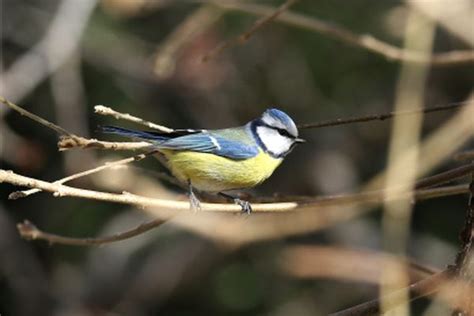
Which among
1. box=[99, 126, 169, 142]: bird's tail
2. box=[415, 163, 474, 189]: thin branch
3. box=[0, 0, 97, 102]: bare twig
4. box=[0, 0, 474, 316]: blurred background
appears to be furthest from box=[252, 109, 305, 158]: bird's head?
box=[0, 0, 474, 316]: blurred background

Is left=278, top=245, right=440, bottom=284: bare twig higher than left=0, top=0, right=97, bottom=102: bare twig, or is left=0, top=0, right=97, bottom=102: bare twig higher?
left=0, top=0, right=97, bottom=102: bare twig

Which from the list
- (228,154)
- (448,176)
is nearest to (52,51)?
(228,154)

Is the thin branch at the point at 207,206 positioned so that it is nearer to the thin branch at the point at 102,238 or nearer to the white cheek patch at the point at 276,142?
the thin branch at the point at 102,238

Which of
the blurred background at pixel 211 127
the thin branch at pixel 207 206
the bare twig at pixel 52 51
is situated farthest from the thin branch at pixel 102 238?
the blurred background at pixel 211 127

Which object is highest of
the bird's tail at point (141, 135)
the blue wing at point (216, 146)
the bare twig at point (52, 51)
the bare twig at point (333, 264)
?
the bare twig at point (52, 51)

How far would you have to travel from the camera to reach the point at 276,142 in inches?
90.5

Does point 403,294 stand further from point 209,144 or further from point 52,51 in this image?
point 52,51

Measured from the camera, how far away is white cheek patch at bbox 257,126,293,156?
7.52 feet

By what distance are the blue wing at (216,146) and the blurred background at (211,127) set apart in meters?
1.54

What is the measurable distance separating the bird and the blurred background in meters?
1.54

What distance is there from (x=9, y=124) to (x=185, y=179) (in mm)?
2105

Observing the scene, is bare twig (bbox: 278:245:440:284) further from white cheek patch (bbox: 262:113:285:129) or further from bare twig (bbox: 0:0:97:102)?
bare twig (bbox: 0:0:97:102)

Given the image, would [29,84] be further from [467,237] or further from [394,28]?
[467,237]

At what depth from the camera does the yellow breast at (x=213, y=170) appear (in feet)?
7.18
